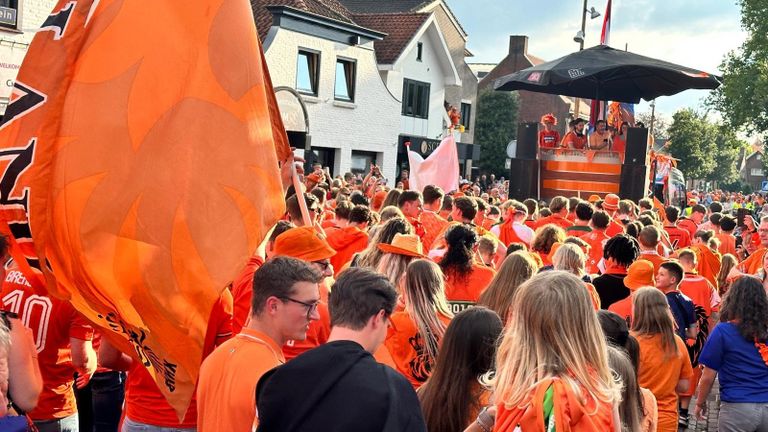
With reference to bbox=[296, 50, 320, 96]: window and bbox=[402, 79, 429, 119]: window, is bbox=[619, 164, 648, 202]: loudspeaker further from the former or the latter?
bbox=[402, 79, 429, 119]: window

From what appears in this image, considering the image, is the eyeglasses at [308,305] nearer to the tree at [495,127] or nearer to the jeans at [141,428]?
the jeans at [141,428]

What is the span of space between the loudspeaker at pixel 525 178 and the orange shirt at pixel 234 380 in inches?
649

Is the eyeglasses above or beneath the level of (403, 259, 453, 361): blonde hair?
above

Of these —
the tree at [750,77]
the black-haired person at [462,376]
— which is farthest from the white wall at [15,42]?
the tree at [750,77]

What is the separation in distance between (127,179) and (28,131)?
1.80 feet

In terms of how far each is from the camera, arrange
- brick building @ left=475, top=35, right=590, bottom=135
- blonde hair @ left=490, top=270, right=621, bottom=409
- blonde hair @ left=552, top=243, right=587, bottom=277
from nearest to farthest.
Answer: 1. blonde hair @ left=490, top=270, right=621, bottom=409
2. blonde hair @ left=552, top=243, right=587, bottom=277
3. brick building @ left=475, top=35, right=590, bottom=135

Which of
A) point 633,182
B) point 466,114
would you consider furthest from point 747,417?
point 466,114

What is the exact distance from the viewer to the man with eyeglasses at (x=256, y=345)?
131 inches

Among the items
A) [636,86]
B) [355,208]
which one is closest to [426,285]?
[355,208]

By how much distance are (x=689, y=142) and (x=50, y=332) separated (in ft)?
203

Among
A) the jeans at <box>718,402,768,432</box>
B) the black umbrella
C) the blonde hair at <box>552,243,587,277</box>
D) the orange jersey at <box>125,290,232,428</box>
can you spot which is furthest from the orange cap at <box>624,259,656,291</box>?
the black umbrella

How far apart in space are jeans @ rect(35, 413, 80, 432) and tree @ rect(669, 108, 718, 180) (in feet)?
194

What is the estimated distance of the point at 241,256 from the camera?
4.15 meters

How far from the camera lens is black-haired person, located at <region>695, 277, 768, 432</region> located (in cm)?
601
